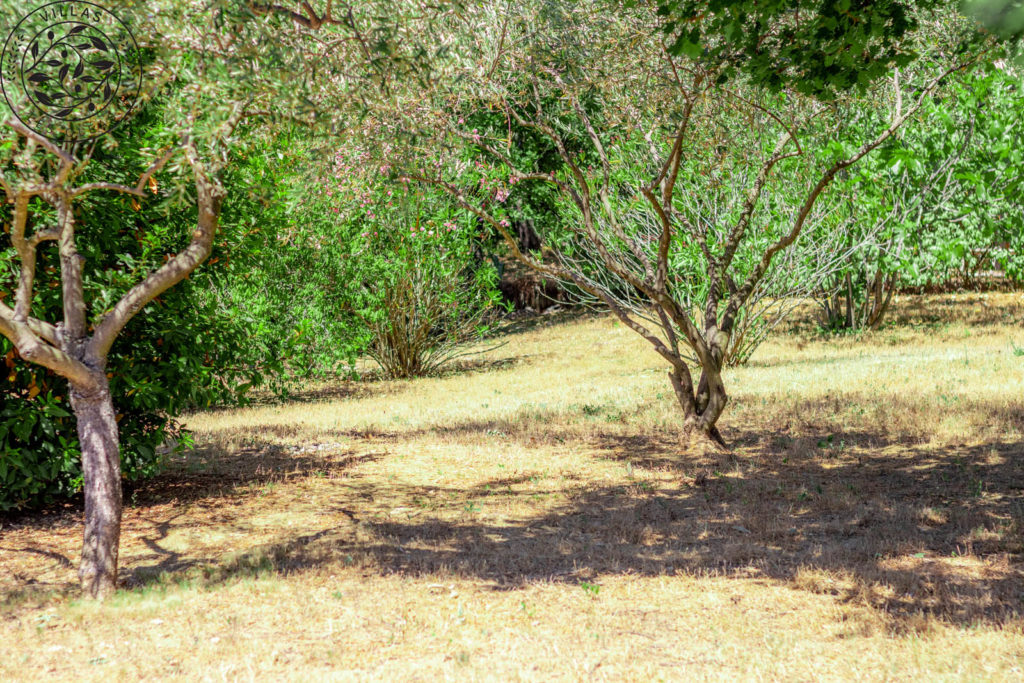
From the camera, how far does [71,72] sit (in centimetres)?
554

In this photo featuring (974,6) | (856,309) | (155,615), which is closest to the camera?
(155,615)

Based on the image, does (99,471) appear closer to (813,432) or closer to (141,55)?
(141,55)

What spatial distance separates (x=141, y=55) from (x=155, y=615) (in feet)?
11.6

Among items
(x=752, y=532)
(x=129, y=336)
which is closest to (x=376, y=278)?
(x=129, y=336)

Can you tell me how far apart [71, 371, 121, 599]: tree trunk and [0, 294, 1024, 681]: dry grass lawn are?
20 centimetres

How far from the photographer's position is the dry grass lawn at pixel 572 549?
460 centimetres

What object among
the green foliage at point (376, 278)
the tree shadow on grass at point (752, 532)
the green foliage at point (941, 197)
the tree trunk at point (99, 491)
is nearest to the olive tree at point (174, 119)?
the tree trunk at point (99, 491)

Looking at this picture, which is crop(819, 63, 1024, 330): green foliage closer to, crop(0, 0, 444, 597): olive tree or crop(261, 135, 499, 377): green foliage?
crop(261, 135, 499, 377): green foliage

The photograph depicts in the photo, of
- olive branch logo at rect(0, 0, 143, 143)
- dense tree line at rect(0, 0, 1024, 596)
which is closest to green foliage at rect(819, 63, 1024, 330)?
dense tree line at rect(0, 0, 1024, 596)

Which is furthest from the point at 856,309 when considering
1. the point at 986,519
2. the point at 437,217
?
the point at 986,519

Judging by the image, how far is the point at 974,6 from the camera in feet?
18.4

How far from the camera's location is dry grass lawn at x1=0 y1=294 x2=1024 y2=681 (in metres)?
4.60

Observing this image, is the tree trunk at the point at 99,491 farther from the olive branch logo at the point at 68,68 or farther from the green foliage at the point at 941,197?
the green foliage at the point at 941,197

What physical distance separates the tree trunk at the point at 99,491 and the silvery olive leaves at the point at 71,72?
1.76 meters
